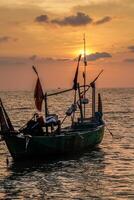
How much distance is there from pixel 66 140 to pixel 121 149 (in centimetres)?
755

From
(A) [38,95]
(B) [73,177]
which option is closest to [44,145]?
(A) [38,95]

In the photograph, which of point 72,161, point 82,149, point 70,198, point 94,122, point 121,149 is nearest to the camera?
point 70,198

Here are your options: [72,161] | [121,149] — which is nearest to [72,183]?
[72,161]

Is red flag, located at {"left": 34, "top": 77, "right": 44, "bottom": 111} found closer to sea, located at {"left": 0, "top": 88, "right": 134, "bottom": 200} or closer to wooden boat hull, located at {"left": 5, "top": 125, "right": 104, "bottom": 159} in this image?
wooden boat hull, located at {"left": 5, "top": 125, "right": 104, "bottom": 159}

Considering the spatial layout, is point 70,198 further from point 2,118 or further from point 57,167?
point 2,118

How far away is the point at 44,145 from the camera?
31.1m

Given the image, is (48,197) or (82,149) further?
(82,149)

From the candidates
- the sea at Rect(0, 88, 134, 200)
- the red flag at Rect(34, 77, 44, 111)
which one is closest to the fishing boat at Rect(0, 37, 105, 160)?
the red flag at Rect(34, 77, 44, 111)

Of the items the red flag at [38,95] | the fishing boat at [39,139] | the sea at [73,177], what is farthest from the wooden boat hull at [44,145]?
the red flag at [38,95]

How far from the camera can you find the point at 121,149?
3859cm

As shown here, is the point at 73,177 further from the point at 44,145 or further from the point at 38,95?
the point at 38,95

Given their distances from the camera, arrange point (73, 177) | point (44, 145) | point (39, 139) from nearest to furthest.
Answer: point (73, 177)
point (39, 139)
point (44, 145)

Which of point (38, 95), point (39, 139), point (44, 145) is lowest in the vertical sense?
point (44, 145)

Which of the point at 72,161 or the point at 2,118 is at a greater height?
the point at 2,118
